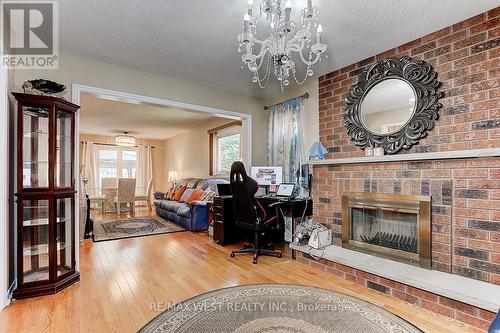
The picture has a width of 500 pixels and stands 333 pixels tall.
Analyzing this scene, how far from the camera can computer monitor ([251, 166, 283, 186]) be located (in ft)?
13.3

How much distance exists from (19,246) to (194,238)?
95.8 inches

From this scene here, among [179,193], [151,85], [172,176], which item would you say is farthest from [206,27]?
[172,176]

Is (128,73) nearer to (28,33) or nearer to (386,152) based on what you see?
(28,33)

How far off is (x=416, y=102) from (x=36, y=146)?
370 centimetres

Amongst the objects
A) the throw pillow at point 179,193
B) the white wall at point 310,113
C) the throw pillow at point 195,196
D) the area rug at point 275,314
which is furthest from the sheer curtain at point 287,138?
the throw pillow at point 179,193

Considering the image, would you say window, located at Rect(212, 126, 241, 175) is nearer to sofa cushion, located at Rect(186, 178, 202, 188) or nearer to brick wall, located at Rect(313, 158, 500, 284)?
sofa cushion, located at Rect(186, 178, 202, 188)

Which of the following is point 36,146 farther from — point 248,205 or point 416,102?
point 416,102

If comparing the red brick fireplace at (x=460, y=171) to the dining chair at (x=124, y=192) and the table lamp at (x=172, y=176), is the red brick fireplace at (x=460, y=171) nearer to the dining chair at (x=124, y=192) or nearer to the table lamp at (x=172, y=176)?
the dining chair at (x=124, y=192)

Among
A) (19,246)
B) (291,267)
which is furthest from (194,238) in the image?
(19,246)

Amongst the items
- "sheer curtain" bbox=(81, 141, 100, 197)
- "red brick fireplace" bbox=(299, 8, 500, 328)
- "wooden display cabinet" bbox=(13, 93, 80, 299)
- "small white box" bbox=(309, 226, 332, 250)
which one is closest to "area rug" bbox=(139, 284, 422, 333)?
"red brick fireplace" bbox=(299, 8, 500, 328)

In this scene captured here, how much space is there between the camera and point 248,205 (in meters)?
3.15

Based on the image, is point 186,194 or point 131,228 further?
point 186,194

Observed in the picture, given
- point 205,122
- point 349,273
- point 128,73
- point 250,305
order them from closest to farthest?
point 250,305 < point 349,273 < point 128,73 < point 205,122

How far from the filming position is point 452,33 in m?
2.35
